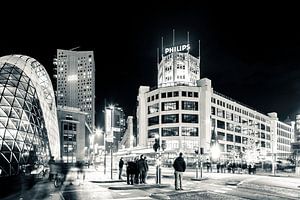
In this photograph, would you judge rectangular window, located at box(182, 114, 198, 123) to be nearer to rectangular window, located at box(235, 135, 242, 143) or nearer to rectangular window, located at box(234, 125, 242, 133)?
rectangular window, located at box(234, 125, 242, 133)

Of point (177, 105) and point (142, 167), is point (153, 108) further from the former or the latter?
point (142, 167)

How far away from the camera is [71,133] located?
12912 centimetres

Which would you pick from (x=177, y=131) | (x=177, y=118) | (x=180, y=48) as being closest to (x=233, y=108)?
(x=180, y=48)

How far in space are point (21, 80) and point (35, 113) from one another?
504cm

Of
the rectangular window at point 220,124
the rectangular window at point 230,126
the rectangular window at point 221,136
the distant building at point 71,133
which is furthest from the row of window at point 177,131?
the distant building at point 71,133

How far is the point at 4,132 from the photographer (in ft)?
124

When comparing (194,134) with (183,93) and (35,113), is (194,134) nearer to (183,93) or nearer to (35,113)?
(183,93)

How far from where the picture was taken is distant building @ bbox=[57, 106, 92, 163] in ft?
415

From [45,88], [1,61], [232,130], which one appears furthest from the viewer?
[232,130]

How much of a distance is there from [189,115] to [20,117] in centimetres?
7412

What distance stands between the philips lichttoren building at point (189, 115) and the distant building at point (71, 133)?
26.5 m

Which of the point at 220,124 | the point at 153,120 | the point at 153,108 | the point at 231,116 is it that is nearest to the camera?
the point at 153,120

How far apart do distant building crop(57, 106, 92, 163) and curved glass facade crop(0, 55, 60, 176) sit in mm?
76885

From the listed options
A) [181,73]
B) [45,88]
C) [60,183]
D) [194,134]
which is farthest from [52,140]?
[181,73]
